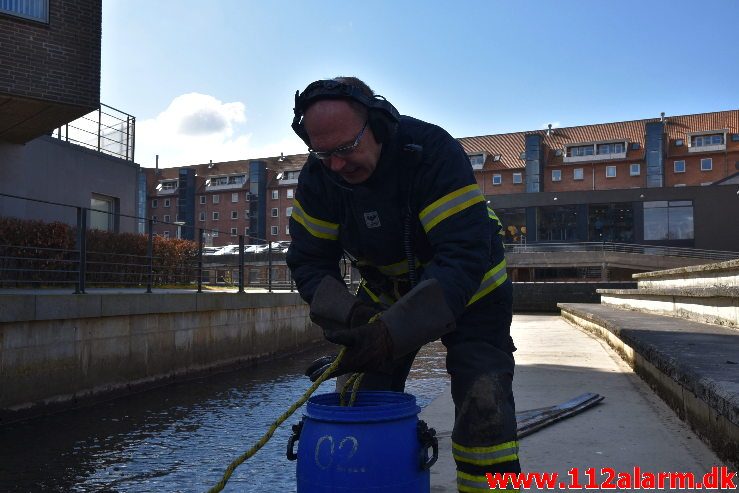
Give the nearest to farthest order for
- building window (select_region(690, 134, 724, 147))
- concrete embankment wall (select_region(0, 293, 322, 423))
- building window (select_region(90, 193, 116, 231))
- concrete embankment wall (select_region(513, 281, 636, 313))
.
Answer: concrete embankment wall (select_region(0, 293, 322, 423)) < building window (select_region(90, 193, 116, 231)) < concrete embankment wall (select_region(513, 281, 636, 313)) < building window (select_region(690, 134, 724, 147))

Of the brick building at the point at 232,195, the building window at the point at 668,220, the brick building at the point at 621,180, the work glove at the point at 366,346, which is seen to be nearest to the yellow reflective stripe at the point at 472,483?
the work glove at the point at 366,346

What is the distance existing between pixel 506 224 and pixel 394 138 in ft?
160

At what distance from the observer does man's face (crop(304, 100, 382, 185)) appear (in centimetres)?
Answer: 231

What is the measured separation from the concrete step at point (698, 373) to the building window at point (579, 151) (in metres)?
58.9

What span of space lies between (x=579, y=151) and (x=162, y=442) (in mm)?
61628

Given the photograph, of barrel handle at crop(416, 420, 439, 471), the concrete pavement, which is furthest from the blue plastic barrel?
the concrete pavement

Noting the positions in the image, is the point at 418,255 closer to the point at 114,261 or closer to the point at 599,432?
the point at 599,432

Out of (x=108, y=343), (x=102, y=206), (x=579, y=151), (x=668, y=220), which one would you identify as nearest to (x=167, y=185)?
(x=579, y=151)

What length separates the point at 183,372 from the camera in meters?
10.3

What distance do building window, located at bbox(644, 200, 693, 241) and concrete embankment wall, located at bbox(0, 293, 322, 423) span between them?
1552 inches

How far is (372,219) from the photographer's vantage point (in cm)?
249

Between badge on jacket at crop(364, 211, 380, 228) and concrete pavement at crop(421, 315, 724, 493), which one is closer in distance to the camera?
badge on jacket at crop(364, 211, 380, 228)

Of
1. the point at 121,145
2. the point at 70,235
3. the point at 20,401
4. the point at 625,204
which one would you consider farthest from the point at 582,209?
the point at 20,401

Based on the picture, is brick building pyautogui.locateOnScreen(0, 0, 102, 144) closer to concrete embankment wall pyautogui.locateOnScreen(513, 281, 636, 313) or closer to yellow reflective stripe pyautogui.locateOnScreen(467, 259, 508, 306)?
yellow reflective stripe pyautogui.locateOnScreen(467, 259, 508, 306)
